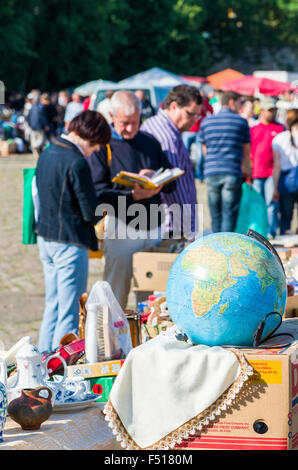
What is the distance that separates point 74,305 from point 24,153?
18910 mm

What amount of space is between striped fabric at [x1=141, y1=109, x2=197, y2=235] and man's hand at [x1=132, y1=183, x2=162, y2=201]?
1.31ft

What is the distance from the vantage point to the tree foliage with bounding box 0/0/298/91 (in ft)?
128

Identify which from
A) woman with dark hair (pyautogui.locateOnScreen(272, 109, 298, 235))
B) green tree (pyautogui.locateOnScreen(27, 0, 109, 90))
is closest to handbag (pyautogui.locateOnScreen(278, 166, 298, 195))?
woman with dark hair (pyautogui.locateOnScreen(272, 109, 298, 235))

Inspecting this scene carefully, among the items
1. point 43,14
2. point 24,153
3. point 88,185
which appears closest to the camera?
point 88,185

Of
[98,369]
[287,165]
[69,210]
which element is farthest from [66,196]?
[287,165]

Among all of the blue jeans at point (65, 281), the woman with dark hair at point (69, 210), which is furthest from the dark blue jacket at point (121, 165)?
the blue jeans at point (65, 281)

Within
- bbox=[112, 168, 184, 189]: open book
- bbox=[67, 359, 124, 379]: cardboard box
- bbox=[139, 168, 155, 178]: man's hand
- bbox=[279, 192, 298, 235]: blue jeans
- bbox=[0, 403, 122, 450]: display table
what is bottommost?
bbox=[0, 403, 122, 450]: display table

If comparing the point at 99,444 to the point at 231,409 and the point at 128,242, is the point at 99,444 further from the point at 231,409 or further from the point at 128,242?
the point at 128,242

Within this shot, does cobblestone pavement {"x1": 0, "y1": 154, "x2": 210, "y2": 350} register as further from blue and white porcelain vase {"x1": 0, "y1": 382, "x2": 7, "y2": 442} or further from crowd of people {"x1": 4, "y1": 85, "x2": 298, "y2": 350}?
blue and white porcelain vase {"x1": 0, "y1": 382, "x2": 7, "y2": 442}

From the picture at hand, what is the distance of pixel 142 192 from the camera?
574 cm

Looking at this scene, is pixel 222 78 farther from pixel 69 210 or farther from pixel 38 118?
pixel 69 210
